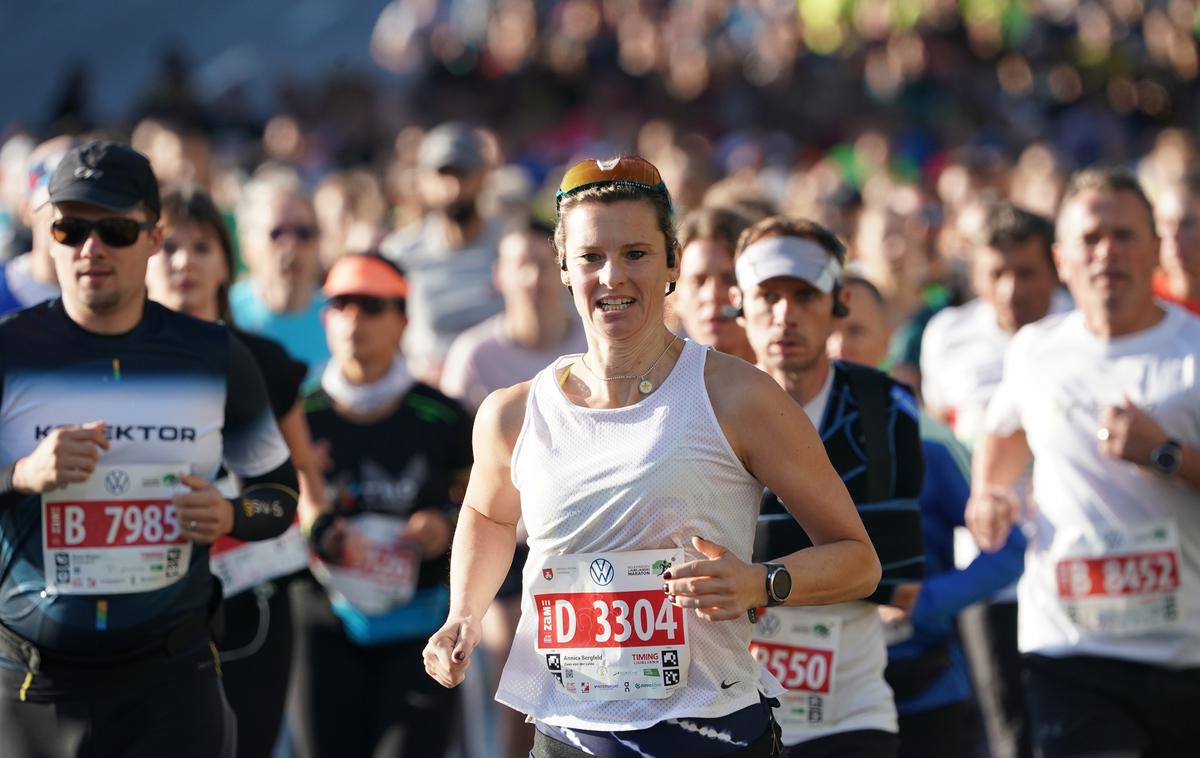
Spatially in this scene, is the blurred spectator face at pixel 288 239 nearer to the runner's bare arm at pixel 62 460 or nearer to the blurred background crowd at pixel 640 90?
the runner's bare arm at pixel 62 460

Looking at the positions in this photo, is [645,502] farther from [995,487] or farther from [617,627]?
[995,487]

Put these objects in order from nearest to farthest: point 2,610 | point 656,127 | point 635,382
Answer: point 635,382 → point 2,610 → point 656,127

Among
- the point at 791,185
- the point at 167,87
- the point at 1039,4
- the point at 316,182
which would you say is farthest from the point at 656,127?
the point at 1039,4

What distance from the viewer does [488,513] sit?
153 inches

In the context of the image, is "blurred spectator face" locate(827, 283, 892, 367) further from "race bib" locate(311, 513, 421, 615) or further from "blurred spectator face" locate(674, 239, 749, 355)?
"race bib" locate(311, 513, 421, 615)

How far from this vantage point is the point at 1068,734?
17.2 ft

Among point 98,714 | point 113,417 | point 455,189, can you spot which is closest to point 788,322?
point 113,417

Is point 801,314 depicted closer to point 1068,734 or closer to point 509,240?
point 1068,734

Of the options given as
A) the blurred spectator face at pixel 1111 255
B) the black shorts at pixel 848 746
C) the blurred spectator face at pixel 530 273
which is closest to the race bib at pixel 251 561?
the black shorts at pixel 848 746

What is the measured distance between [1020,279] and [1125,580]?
1.95 meters

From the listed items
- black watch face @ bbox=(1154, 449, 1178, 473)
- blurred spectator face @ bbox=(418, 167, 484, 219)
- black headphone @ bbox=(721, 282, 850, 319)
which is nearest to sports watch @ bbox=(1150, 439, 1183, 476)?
black watch face @ bbox=(1154, 449, 1178, 473)

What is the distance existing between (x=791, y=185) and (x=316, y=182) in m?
3.85

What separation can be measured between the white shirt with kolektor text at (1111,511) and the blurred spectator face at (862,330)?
2.17ft

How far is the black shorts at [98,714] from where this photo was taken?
4402 mm
